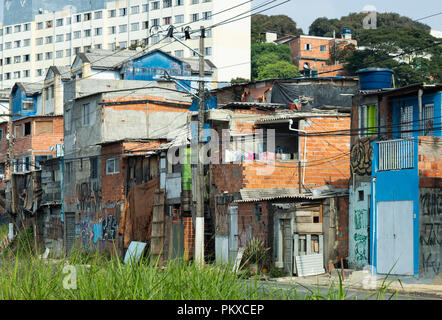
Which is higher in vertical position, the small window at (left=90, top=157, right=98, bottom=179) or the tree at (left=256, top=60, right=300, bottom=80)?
the tree at (left=256, top=60, right=300, bottom=80)

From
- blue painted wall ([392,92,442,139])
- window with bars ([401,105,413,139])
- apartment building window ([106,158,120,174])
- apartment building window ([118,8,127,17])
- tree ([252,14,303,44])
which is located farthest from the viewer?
tree ([252,14,303,44])

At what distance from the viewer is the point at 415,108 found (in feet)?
95.0

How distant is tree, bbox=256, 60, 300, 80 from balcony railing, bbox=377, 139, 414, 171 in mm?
67066

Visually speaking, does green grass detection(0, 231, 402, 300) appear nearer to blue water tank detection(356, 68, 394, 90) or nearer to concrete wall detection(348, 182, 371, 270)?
concrete wall detection(348, 182, 371, 270)

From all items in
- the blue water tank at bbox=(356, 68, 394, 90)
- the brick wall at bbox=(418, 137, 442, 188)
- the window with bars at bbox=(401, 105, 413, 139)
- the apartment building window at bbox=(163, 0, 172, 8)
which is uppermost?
the apartment building window at bbox=(163, 0, 172, 8)

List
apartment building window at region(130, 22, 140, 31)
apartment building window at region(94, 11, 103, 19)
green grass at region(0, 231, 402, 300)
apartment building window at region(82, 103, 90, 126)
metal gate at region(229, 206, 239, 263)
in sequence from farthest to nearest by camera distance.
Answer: apartment building window at region(94, 11, 103, 19), apartment building window at region(130, 22, 140, 31), apartment building window at region(82, 103, 90, 126), metal gate at region(229, 206, 239, 263), green grass at region(0, 231, 402, 300)

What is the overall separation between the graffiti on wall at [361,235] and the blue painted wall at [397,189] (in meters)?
0.76

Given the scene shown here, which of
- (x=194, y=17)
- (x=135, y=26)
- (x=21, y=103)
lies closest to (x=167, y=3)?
(x=194, y=17)

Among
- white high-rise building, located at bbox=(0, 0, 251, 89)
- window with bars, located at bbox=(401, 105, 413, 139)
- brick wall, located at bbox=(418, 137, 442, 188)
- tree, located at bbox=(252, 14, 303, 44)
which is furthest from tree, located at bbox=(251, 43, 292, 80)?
brick wall, located at bbox=(418, 137, 442, 188)

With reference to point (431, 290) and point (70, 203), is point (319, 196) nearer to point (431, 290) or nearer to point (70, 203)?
point (431, 290)

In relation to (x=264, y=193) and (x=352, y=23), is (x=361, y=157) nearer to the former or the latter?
(x=264, y=193)

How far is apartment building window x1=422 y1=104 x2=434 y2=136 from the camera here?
92.6 ft

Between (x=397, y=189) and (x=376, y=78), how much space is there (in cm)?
557

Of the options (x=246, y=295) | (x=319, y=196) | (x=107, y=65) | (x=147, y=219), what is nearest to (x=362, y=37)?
(x=107, y=65)
